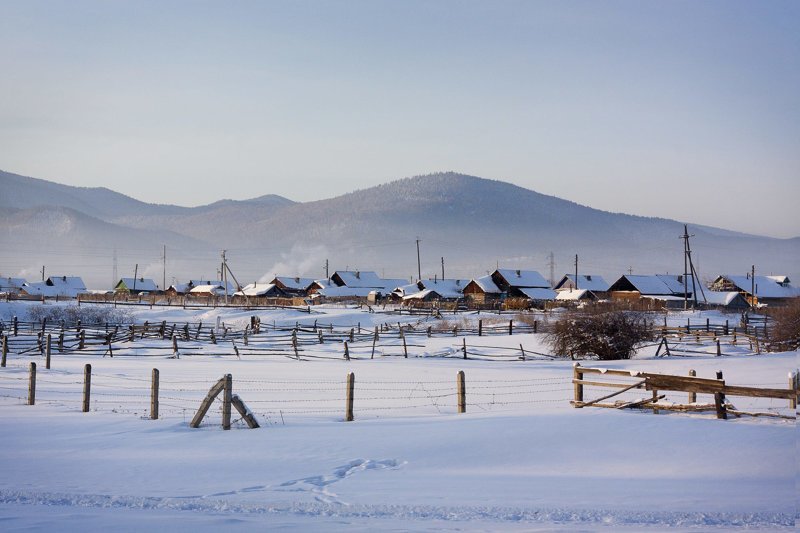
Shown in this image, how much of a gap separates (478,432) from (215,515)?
6.39 m

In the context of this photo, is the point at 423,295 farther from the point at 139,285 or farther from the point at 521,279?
the point at 139,285

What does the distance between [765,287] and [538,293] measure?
28433 millimetres

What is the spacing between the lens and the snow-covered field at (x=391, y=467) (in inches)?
404

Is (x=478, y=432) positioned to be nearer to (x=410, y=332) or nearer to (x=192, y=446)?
(x=192, y=446)

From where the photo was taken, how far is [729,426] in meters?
15.5

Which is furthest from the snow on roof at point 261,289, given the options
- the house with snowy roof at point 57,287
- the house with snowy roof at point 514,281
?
the house with snowy roof at point 514,281

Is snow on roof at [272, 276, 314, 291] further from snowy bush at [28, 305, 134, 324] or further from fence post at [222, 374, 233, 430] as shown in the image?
fence post at [222, 374, 233, 430]

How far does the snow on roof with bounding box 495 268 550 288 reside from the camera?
103 m

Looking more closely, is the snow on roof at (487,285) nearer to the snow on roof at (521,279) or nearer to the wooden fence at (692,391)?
the snow on roof at (521,279)

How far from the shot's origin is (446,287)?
10656cm

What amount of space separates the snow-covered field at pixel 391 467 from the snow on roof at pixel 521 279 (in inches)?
3152

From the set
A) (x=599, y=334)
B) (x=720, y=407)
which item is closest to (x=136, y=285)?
(x=599, y=334)

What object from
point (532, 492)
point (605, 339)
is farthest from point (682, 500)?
point (605, 339)

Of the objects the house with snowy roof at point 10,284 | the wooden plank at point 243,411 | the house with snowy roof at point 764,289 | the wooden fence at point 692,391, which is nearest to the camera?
the wooden fence at point 692,391
